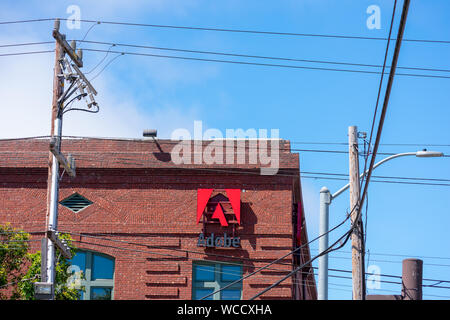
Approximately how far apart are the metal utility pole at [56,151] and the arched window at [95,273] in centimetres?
1059

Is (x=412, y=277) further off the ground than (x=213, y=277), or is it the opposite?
(x=412, y=277)

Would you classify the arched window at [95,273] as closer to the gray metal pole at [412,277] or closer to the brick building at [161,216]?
the brick building at [161,216]

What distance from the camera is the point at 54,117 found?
24562mm

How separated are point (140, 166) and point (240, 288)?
275 inches

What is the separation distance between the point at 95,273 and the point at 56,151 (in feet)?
40.9

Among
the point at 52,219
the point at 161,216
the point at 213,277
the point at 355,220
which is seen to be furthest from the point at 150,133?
the point at 355,220

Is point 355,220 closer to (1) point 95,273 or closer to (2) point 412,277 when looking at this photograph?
(1) point 95,273

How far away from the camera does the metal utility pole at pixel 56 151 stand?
22734 mm

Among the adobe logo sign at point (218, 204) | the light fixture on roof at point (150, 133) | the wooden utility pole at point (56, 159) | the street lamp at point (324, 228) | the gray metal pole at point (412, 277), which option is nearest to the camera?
the street lamp at point (324, 228)

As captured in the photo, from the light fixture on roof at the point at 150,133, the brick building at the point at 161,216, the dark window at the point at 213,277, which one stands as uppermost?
the light fixture on roof at the point at 150,133

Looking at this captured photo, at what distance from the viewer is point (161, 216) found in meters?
35.3

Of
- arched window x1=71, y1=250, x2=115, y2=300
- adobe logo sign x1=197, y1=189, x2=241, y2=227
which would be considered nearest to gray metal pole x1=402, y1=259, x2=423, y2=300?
→ adobe logo sign x1=197, y1=189, x2=241, y2=227

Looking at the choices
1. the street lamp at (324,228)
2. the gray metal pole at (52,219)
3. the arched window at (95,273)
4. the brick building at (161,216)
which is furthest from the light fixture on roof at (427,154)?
the arched window at (95,273)
